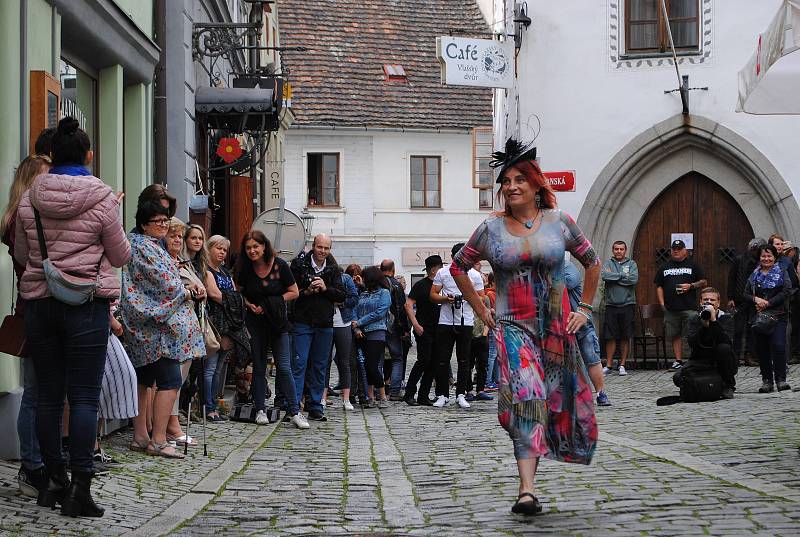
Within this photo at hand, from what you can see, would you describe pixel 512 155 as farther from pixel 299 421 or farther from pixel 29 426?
pixel 299 421

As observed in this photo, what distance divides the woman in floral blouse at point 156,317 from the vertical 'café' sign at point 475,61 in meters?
11.3

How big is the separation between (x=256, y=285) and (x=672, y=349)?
10579 millimetres

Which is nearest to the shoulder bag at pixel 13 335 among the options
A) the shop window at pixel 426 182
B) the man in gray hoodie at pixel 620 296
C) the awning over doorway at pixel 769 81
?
the awning over doorway at pixel 769 81

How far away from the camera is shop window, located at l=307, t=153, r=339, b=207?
40.1m

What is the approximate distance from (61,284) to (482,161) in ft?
103

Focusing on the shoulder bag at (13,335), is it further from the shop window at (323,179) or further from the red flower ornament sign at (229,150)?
the shop window at (323,179)

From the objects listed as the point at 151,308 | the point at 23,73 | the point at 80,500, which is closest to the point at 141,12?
the point at 23,73

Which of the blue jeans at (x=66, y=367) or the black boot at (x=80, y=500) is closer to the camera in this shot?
the black boot at (x=80, y=500)

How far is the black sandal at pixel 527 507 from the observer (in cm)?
655

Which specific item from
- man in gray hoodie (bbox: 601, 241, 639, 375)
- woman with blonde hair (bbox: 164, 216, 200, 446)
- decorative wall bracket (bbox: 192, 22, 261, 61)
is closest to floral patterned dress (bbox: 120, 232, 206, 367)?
woman with blonde hair (bbox: 164, 216, 200, 446)

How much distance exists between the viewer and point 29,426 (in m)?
7.22

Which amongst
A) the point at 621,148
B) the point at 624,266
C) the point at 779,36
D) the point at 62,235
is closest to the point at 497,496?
the point at 62,235

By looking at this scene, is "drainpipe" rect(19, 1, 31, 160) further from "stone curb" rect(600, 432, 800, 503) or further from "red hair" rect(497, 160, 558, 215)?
"stone curb" rect(600, 432, 800, 503)

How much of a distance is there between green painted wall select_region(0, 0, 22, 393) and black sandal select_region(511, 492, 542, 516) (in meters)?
3.59
